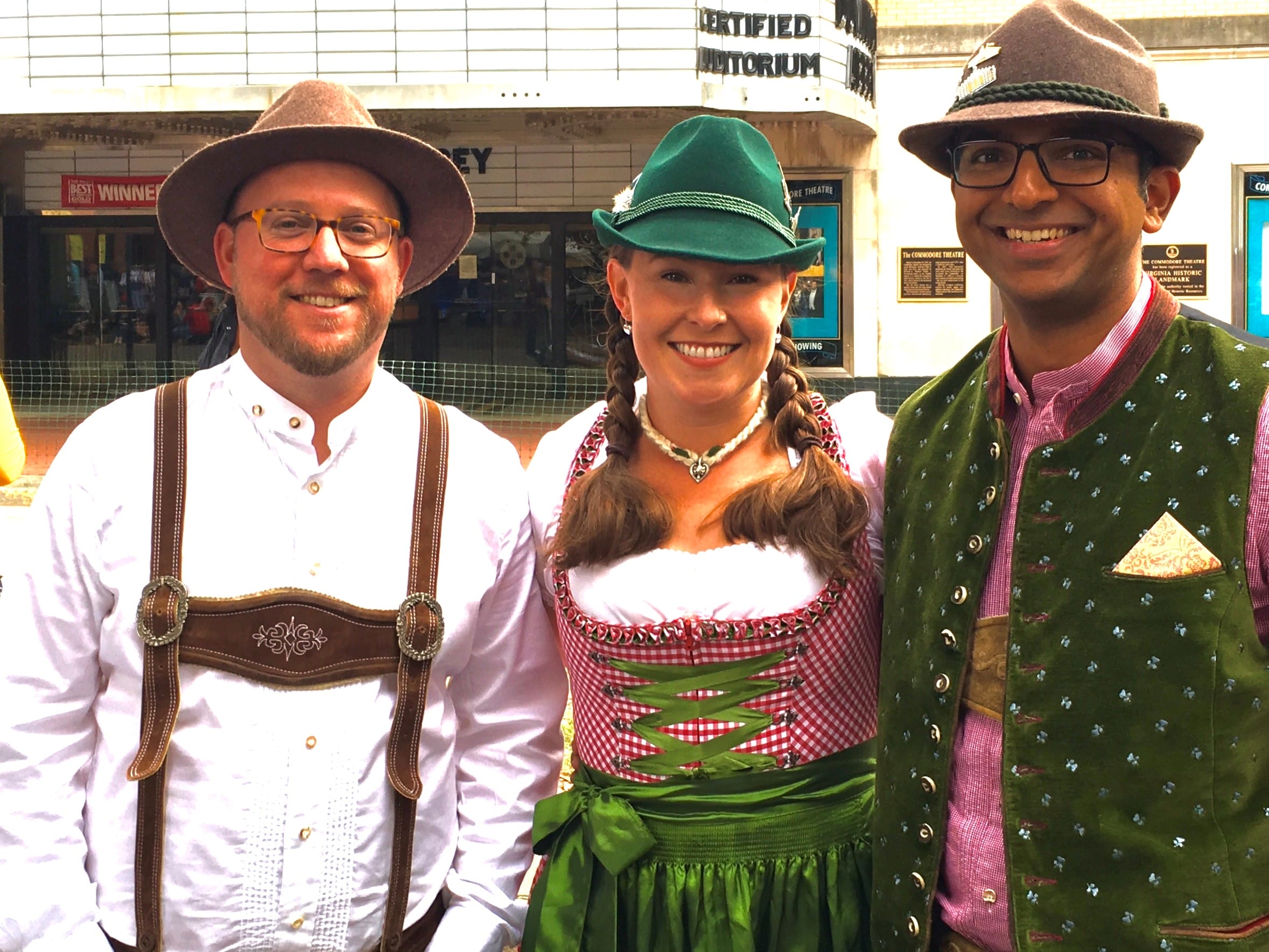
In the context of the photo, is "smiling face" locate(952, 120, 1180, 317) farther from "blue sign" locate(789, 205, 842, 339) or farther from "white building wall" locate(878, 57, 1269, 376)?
→ "blue sign" locate(789, 205, 842, 339)

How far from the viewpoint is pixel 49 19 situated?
13.3 meters

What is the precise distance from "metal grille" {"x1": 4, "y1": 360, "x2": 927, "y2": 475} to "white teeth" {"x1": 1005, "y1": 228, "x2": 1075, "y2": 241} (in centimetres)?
1001

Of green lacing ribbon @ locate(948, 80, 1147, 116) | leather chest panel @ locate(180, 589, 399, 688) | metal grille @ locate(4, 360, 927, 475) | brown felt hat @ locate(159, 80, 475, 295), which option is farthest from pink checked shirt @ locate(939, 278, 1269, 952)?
metal grille @ locate(4, 360, 927, 475)

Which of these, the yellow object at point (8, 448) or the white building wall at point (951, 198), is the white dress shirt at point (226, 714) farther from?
the white building wall at point (951, 198)

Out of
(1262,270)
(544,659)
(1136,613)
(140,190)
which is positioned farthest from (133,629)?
(140,190)

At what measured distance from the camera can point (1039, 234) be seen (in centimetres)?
202

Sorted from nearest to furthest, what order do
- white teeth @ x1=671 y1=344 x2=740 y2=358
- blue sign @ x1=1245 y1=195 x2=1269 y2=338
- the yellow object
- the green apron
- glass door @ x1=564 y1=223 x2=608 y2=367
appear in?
the green apron < white teeth @ x1=671 y1=344 x2=740 y2=358 < the yellow object < blue sign @ x1=1245 y1=195 x2=1269 y2=338 < glass door @ x1=564 y1=223 x2=608 y2=367

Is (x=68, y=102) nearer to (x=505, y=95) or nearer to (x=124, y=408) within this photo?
(x=505, y=95)

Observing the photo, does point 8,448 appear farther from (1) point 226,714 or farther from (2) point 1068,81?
(2) point 1068,81

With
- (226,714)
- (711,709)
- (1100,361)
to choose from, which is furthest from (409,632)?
(1100,361)

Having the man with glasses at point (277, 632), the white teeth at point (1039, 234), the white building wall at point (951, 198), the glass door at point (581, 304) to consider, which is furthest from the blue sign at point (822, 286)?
the white teeth at point (1039, 234)

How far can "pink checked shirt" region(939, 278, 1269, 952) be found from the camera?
6.68 feet

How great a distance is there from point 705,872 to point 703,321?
99cm

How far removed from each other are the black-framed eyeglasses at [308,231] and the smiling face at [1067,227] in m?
Answer: 1.07
